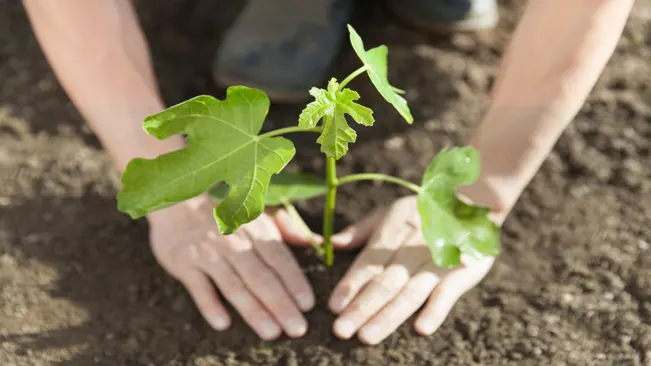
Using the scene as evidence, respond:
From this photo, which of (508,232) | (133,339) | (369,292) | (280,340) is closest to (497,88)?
(508,232)

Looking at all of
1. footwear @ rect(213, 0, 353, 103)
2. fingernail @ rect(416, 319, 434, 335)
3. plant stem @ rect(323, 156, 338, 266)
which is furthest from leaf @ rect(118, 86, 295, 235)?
footwear @ rect(213, 0, 353, 103)

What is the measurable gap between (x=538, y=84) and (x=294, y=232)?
0.58 meters

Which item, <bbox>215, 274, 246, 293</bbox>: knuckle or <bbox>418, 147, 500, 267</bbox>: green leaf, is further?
<bbox>215, 274, 246, 293</bbox>: knuckle

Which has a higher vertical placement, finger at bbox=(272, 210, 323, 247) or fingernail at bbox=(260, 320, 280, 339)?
finger at bbox=(272, 210, 323, 247)

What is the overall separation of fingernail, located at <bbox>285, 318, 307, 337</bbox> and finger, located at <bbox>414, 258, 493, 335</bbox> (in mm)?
216

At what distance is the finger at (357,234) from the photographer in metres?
1.53

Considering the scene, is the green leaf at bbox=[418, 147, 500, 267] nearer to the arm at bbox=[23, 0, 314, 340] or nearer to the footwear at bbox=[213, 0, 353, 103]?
the arm at bbox=[23, 0, 314, 340]

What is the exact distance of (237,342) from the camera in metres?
1.40

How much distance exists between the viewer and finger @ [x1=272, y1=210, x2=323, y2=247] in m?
1.53

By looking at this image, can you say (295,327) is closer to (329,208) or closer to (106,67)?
(329,208)

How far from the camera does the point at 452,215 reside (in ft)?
4.17

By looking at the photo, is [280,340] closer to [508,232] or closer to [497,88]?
[508,232]

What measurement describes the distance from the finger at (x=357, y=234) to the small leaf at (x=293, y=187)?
137mm

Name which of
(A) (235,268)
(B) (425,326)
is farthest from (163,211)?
(B) (425,326)
